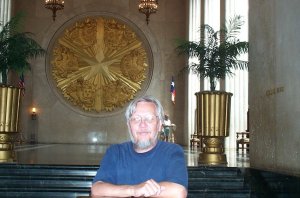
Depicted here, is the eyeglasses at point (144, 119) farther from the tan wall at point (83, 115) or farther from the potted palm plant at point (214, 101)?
the tan wall at point (83, 115)

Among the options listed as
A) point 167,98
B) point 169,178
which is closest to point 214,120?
point 169,178

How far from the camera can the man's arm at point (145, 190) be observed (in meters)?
2.72

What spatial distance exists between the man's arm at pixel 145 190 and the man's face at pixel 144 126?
0.28 meters

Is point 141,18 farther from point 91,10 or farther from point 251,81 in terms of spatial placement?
point 251,81

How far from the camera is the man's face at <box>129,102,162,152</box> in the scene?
9.70 feet

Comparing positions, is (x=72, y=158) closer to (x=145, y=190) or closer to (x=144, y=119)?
(x=144, y=119)

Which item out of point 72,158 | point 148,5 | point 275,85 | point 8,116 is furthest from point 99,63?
point 275,85

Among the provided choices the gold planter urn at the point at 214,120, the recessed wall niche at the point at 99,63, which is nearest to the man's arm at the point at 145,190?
the gold planter urn at the point at 214,120

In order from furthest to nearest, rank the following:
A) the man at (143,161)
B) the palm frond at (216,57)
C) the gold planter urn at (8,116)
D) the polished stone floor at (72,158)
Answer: the palm frond at (216,57) → the gold planter urn at (8,116) → the polished stone floor at (72,158) → the man at (143,161)

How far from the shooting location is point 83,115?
21688 millimetres

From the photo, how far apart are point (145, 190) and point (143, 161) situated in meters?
0.26

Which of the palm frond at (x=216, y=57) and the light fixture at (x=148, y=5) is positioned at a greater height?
the light fixture at (x=148, y=5)

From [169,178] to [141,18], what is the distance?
65.4 feet

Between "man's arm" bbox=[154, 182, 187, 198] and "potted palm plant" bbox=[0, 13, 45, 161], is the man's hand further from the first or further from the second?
"potted palm plant" bbox=[0, 13, 45, 161]
